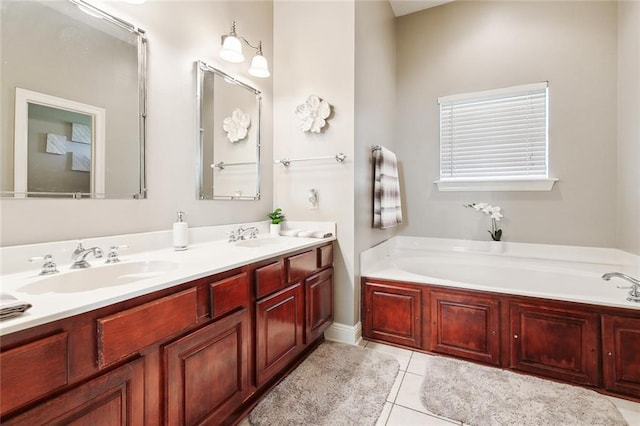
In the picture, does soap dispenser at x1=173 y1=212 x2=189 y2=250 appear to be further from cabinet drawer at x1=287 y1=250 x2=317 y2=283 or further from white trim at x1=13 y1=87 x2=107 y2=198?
cabinet drawer at x1=287 y1=250 x2=317 y2=283

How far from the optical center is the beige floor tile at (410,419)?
145cm

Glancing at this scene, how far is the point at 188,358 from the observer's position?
111cm

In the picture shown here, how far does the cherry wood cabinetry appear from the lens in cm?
167

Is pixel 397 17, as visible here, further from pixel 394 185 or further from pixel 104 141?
pixel 104 141

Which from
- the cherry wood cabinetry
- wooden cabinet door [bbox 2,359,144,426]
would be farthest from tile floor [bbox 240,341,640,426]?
wooden cabinet door [bbox 2,359,144,426]

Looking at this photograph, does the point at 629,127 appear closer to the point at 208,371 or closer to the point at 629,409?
the point at 629,409

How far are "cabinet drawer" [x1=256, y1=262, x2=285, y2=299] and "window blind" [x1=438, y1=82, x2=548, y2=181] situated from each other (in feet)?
7.43

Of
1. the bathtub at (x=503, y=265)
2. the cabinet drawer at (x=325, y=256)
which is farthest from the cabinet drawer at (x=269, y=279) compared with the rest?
the bathtub at (x=503, y=265)

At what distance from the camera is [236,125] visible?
84.8 inches

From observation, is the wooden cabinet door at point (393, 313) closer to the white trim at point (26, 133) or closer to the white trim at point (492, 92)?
the white trim at point (26, 133)

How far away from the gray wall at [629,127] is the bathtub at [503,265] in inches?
9.3

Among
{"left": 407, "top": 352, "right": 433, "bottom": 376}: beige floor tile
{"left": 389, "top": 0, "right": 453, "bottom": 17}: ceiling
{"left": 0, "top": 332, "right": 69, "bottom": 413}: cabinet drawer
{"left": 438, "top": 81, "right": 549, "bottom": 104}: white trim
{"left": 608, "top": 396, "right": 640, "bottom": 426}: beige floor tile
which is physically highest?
{"left": 389, "top": 0, "right": 453, "bottom": 17}: ceiling

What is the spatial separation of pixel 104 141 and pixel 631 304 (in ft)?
9.74

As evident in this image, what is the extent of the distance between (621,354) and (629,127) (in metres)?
1.81
